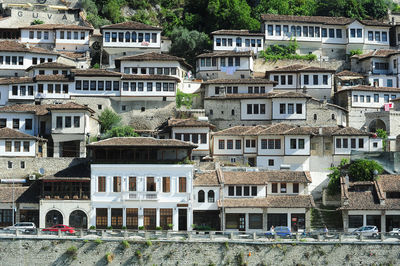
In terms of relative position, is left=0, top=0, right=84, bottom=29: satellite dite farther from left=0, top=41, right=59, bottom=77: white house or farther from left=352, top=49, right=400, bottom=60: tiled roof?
left=352, top=49, right=400, bottom=60: tiled roof

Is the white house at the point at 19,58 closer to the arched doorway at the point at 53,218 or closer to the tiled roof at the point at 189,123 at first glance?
the tiled roof at the point at 189,123

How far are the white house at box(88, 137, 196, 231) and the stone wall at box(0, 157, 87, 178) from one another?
481 centimetres

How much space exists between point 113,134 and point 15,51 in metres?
A: 18.6

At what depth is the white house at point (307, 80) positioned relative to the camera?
75.1 m

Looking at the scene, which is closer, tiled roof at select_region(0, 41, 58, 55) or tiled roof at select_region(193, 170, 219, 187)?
tiled roof at select_region(193, 170, 219, 187)

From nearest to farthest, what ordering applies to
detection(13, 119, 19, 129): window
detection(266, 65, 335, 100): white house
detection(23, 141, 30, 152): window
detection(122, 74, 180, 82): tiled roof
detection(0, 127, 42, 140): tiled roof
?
detection(0, 127, 42, 140): tiled roof < detection(23, 141, 30, 152): window < detection(13, 119, 19, 129): window < detection(122, 74, 180, 82): tiled roof < detection(266, 65, 335, 100): white house

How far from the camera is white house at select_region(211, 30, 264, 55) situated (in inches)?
3201

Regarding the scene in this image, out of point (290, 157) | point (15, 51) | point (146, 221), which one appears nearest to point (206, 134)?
point (290, 157)

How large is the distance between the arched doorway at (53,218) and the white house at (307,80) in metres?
29.3

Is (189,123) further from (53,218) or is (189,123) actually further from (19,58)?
(19,58)

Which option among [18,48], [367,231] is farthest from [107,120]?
[367,231]

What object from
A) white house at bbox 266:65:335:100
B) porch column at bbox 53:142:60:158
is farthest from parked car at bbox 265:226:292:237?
white house at bbox 266:65:335:100

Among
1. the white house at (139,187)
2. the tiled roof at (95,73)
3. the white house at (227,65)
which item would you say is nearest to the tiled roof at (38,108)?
the tiled roof at (95,73)

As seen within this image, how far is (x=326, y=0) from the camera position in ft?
317
